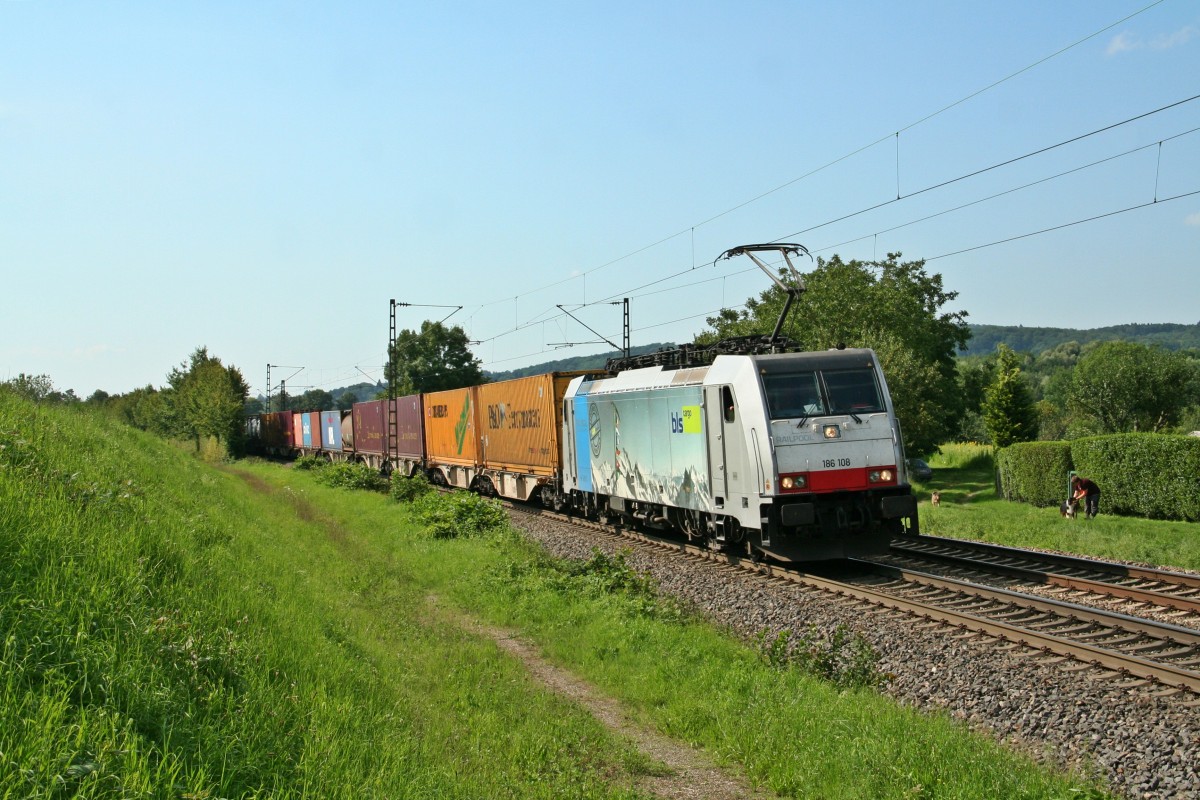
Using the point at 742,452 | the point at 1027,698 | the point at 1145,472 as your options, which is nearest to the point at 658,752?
the point at 1027,698

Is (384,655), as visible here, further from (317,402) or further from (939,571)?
(317,402)

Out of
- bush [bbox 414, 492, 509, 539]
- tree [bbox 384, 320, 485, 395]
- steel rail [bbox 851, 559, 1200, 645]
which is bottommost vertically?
steel rail [bbox 851, 559, 1200, 645]

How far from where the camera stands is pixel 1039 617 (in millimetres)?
9836

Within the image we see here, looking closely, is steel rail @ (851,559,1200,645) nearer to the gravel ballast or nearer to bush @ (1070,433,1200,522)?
the gravel ballast

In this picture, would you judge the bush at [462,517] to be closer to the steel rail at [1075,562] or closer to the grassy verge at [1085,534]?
the steel rail at [1075,562]

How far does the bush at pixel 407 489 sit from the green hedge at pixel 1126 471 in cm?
1852

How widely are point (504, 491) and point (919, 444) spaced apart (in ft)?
78.0

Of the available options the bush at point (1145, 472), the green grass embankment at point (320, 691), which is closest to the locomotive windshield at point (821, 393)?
the green grass embankment at point (320, 691)

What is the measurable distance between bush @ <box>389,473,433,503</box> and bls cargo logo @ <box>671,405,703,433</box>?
1172 centimetres

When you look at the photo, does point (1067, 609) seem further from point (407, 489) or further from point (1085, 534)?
point (407, 489)

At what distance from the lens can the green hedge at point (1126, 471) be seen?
2336 centimetres

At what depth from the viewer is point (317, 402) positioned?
141250 mm

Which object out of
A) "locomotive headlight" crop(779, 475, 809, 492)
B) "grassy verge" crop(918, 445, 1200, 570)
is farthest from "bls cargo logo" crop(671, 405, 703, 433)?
"grassy verge" crop(918, 445, 1200, 570)

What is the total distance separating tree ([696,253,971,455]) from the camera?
3347 centimetres
